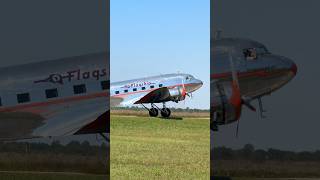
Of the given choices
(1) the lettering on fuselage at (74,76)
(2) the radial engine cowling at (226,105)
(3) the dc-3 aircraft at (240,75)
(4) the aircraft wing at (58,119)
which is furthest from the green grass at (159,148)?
(1) the lettering on fuselage at (74,76)

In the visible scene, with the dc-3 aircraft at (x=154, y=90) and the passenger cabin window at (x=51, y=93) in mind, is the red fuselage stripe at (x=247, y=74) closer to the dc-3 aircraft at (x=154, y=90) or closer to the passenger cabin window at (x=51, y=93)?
the dc-3 aircraft at (x=154, y=90)

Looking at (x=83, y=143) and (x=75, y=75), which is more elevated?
(x=75, y=75)

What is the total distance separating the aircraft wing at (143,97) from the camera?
338 inches

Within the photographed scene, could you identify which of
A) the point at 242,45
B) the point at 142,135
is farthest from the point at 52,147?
the point at 242,45

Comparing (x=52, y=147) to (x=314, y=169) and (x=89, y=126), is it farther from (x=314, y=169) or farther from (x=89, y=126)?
(x=314, y=169)

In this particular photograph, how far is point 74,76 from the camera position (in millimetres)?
6766

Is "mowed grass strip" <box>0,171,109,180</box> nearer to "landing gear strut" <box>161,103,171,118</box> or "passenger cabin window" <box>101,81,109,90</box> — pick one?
"passenger cabin window" <box>101,81,109,90</box>

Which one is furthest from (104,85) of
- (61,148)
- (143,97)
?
(143,97)

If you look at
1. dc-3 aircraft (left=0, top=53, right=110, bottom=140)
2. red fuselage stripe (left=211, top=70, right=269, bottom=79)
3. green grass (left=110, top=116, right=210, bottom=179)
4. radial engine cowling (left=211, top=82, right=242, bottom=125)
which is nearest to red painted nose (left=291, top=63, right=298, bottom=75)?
red fuselage stripe (left=211, top=70, right=269, bottom=79)

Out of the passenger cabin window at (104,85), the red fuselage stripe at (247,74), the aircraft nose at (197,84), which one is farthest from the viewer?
the aircraft nose at (197,84)

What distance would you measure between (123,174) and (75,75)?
1556 millimetres

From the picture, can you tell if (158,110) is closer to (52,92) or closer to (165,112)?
(165,112)

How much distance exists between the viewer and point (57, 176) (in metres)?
6.77

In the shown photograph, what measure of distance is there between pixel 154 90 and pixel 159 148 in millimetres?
1675
